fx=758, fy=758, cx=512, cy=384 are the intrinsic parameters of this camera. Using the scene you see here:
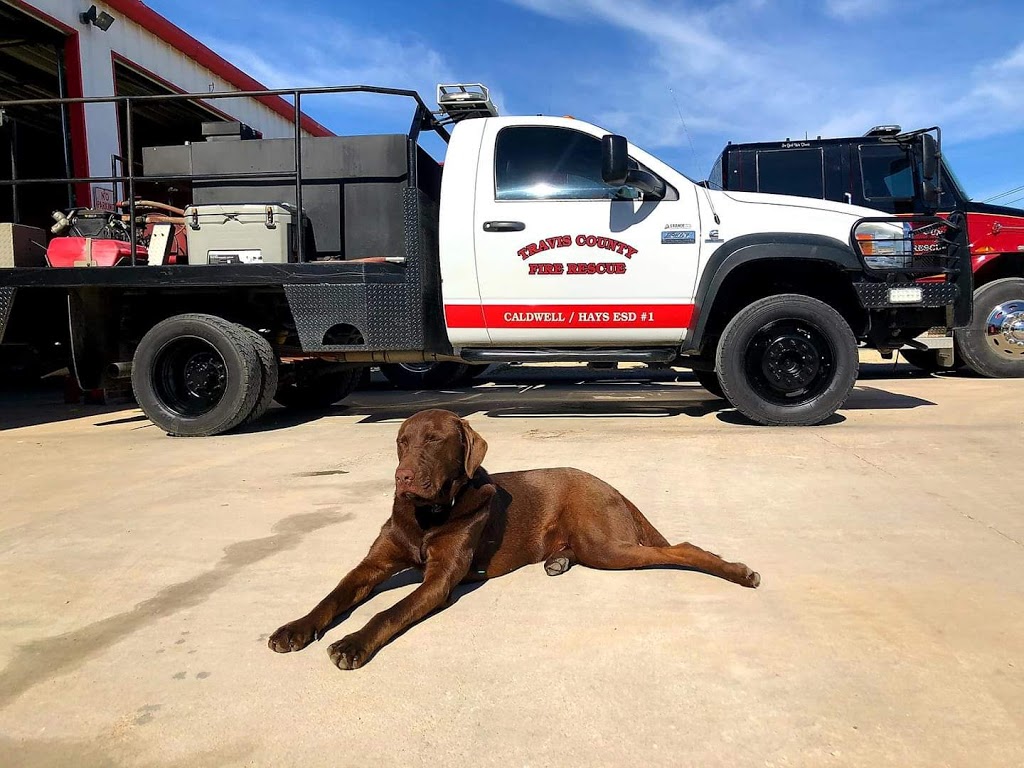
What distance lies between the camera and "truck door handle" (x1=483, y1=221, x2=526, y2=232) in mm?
5707

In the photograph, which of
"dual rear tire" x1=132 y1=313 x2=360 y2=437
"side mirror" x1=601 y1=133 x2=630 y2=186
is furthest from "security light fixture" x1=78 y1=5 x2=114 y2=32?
"side mirror" x1=601 y1=133 x2=630 y2=186

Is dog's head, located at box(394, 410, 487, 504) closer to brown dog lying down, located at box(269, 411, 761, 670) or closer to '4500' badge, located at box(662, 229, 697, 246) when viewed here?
brown dog lying down, located at box(269, 411, 761, 670)

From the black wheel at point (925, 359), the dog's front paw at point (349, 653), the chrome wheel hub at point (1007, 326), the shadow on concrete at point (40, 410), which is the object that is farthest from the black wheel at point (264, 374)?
the chrome wheel hub at point (1007, 326)

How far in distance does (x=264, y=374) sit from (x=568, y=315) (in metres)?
2.39

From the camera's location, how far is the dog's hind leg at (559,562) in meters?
2.65

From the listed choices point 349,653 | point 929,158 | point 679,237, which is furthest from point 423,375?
point 349,653

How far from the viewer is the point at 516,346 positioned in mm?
6027

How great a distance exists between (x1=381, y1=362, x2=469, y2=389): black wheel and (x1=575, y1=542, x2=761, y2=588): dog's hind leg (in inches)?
266

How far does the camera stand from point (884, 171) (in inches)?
362

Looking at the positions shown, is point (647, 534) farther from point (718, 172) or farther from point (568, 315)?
point (718, 172)

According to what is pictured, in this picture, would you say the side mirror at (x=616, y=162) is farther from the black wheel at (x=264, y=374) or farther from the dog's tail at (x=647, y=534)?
the dog's tail at (x=647, y=534)

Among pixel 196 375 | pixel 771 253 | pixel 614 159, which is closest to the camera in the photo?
pixel 614 159

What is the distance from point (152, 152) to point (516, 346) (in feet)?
11.3

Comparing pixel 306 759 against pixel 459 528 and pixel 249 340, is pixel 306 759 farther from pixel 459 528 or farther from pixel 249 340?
pixel 249 340
